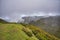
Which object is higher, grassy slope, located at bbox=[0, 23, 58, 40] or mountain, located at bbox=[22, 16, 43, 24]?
mountain, located at bbox=[22, 16, 43, 24]

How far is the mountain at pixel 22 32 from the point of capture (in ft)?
8.73

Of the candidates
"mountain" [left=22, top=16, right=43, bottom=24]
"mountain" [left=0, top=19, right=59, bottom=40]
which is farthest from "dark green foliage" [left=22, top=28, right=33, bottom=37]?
"mountain" [left=22, top=16, right=43, bottom=24]

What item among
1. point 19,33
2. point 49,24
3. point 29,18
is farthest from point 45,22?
point 19,33

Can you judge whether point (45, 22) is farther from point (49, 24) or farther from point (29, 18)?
point (29, 18)

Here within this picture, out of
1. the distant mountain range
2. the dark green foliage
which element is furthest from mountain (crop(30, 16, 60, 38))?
the dark green foliage

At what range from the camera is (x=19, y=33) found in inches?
107

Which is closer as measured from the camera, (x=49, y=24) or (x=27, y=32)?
(x=27, y=32)

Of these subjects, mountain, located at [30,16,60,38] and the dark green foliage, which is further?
mountain, located at [30,16,60,38]

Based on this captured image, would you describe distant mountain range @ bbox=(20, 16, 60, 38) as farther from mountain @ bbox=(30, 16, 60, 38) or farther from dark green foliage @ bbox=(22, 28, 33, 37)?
dark green foliage @ bbox=(22, 28, 33, 37)

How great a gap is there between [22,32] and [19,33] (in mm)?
63

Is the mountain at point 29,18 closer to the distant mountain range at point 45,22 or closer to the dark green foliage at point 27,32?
the distant mountain range at point 45,22

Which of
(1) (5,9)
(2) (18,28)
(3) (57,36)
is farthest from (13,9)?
(3) (57,36)

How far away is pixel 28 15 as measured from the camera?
2881 millimetres

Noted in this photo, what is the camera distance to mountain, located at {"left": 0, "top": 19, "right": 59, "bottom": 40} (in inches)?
105
